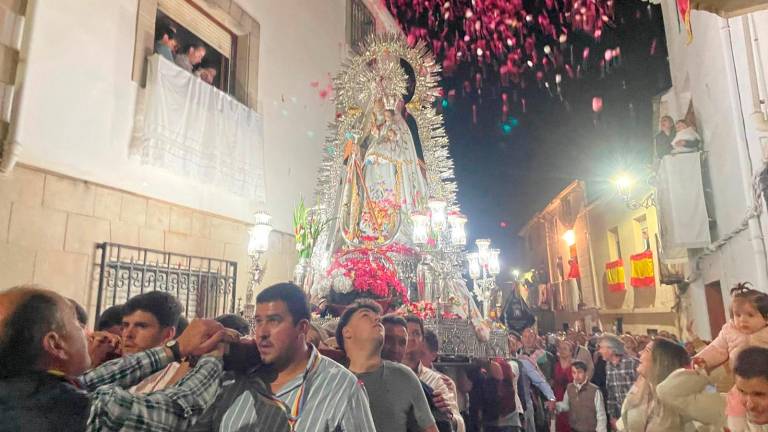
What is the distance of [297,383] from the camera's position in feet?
5.63

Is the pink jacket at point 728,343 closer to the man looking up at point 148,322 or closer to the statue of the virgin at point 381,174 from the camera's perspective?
the man looking up at point 148,322

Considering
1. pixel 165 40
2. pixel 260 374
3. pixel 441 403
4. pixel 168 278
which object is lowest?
pixel 441 403

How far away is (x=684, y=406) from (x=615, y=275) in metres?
16.0

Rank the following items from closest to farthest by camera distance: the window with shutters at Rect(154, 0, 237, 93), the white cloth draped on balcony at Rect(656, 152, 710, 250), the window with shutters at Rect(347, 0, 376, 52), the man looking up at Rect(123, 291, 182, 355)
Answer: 1. the man looking up at Rect(123, 291, 182, 355)
2. the window with shutters at Rect(154, 0, 237, 93)
3. the white cloth draped on balcony at Rect(656, 152, 710, 250)
4. the window with shutters at Rect(347, 0, 376, 52)

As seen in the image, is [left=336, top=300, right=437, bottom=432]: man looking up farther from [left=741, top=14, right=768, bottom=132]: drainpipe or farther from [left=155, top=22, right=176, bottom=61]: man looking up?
[left=155, top=22, right=176, bottom=61]: man looking up

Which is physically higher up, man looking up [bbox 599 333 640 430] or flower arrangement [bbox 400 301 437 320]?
flower arrangement [bbox 400 301 437 320]

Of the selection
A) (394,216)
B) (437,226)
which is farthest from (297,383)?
(394,216)

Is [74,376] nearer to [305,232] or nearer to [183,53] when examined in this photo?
[305,232]

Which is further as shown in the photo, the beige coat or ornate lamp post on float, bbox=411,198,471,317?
ornate lamp post on float, bbox=411,198,471,317

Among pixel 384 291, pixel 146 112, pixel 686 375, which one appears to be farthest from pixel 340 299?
pixel 686 375

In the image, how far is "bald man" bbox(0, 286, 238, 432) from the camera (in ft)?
4.60

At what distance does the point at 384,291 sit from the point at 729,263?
5.23 metres

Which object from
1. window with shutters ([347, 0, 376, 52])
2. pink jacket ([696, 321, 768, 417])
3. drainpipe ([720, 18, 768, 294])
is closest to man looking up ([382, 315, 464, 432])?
pink jacket ([696, 321, 768, 417])

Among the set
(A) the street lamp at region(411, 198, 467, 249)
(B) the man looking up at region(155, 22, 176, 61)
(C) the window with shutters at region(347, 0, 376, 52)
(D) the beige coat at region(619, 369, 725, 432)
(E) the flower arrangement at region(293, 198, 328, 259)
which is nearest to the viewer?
(D) the beige coat at region(619, 369, 725, 432)
